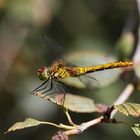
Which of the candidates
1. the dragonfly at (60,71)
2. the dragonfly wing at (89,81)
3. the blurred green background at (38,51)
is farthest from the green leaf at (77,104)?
the blurred green background at (38,51)

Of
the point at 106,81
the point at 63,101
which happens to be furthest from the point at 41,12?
the point at 63,101

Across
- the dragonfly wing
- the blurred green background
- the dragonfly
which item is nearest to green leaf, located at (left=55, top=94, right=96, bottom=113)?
the dragonfly

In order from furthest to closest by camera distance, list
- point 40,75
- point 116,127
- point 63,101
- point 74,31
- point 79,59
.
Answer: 1. point 74,31
2. point 116,127
3. point 79,59
4. point 40,75
5. point 63,101

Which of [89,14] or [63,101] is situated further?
[89,14]

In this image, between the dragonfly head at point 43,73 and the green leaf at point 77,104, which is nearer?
the green leaf at point 77,104

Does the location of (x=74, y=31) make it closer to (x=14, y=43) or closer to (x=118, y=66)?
(x=14, y=43)

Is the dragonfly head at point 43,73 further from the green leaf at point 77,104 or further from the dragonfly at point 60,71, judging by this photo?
the green leaf at point 77,104

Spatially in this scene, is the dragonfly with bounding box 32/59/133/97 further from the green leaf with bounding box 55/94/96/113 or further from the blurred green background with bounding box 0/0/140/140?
the blurred green background with bounding box 0/0/140/140
